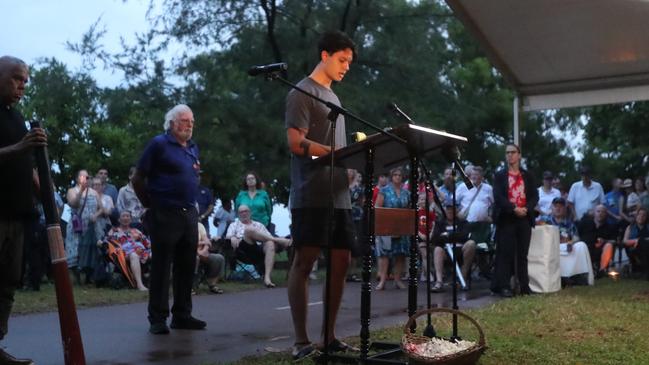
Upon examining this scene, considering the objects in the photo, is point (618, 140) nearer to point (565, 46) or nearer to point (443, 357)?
point (565, 46)

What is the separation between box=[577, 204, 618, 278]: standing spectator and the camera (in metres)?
14.5

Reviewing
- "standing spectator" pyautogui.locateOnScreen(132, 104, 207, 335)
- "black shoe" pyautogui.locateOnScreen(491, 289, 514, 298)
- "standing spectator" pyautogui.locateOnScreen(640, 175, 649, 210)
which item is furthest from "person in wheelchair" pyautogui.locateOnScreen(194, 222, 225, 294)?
"standing spectator" pyautogui.locateOnScreen(640, 175, 649, 210)

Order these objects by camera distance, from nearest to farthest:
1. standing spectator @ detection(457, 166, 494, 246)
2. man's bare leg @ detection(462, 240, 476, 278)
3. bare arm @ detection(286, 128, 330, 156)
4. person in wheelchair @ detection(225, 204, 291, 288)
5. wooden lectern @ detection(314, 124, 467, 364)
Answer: wooden lectern @ detection(314, 124, 467, 364), bare arm @ detection(286, 128, 330, 156), man's bare leg @ detection(462, 240, 476, 278), standing spectator @ detection(457, 166, 494, 246), person in wheelchair @ detection(225, 204, 291, 288)

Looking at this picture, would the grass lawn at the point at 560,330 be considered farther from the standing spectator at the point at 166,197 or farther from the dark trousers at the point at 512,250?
the standing spectator at the point at 166,197

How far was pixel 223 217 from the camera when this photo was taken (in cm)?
1439

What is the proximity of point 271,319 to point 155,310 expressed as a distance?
144 cm

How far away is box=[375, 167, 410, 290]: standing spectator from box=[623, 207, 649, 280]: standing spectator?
3.84 metres

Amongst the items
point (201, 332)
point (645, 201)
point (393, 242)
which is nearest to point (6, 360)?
point (201, 332)

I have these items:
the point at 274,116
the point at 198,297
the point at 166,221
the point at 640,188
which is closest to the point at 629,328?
the point at 166,221

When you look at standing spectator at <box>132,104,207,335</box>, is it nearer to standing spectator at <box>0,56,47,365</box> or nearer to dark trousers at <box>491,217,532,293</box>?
standing spectator at <box>0,56,47,365</box>

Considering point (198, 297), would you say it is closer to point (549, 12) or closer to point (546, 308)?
point (546, 308)

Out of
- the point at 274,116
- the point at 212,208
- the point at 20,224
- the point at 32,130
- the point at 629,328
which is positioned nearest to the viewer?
the point at 32,130

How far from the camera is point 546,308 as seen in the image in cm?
830

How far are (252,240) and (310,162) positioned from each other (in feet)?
26.2
